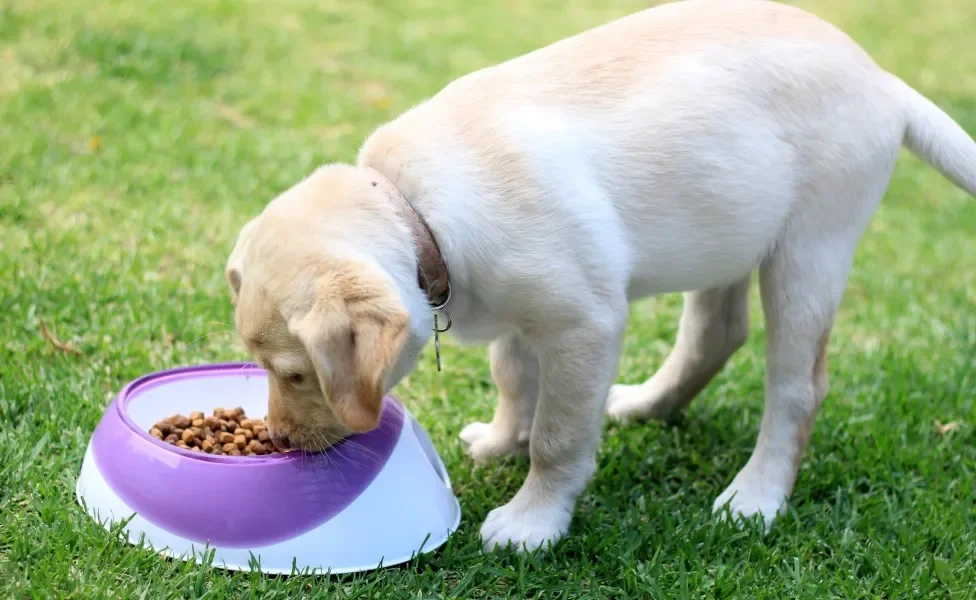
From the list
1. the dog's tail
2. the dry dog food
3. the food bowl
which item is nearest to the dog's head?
the food bowl

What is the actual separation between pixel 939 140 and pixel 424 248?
5.90 feet

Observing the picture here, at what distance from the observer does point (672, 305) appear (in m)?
5.22

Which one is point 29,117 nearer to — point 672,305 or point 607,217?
point 672,305

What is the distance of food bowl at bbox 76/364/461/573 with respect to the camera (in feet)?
8.97

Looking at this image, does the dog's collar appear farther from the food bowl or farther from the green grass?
the green grass

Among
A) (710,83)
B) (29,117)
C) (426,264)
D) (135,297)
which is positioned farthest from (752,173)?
(29,117)

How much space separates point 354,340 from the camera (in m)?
2.39

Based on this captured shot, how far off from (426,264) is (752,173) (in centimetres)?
106

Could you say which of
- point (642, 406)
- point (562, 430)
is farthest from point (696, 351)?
point (562, 430)

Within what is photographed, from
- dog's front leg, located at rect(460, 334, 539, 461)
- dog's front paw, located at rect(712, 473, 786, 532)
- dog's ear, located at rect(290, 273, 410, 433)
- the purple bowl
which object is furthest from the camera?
dog's front leg, located at rect(460, 334, 539, 461)

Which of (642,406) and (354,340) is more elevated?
(354,340)

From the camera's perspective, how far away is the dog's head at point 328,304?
2383 mm

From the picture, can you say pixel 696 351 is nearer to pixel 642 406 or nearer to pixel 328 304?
pixel 642 406

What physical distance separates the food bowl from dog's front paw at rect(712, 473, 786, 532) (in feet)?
3.34
